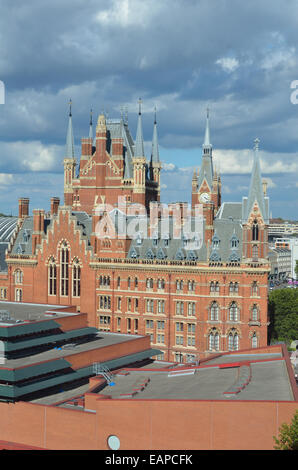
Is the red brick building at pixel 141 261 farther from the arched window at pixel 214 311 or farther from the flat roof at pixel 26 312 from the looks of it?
the flat roof at pixel 26 312

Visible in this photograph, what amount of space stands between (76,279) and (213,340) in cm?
2707

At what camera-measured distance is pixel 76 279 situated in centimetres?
10812

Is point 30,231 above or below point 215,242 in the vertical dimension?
above

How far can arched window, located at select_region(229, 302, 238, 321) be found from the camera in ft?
314

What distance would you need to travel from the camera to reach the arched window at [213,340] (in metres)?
96.6

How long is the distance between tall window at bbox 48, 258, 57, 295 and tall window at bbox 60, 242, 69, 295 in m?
1.68

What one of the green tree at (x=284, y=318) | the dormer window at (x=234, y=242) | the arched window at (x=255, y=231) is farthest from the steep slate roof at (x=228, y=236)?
the green tree at (x=284, y=318)

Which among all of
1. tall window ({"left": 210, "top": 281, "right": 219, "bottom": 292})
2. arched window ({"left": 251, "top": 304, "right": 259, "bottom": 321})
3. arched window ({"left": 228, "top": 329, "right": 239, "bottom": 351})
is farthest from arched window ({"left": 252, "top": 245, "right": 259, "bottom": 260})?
arched window ({"left": 228, "top": 329, "right": 239, "bottom": 351})

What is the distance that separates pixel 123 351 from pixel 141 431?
24.2m

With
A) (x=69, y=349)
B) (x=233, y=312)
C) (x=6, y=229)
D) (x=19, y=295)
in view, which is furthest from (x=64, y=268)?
(x=6, y=229)

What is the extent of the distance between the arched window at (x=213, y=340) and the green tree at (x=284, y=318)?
843 inches

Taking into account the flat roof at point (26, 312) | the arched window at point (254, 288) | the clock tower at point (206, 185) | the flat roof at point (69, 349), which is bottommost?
the flat roof at point (69, 349)

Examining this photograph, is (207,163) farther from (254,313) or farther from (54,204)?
(254,313)

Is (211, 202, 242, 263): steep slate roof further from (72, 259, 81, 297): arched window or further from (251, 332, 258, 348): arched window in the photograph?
(72, 259, 81, 297): arched window
